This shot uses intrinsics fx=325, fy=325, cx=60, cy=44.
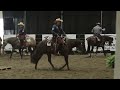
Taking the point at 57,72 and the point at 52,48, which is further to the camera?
the point at 52,48

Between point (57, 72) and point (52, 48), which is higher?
point (52, 48)

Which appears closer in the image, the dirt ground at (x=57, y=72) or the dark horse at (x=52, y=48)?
the dirt ground at (x=57, y=72)

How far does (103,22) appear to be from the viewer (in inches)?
885

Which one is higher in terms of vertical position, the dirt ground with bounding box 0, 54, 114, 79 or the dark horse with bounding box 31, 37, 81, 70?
the dark horse with bounding box 31, 37, 81, 70

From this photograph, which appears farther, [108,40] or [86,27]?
[86,27]

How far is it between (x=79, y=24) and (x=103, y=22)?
1.72m

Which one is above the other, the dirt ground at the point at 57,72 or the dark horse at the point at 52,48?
the dark horse at the point at 52,48

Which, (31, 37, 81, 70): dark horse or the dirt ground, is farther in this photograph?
(31, 37, 81, 70): dark horse
